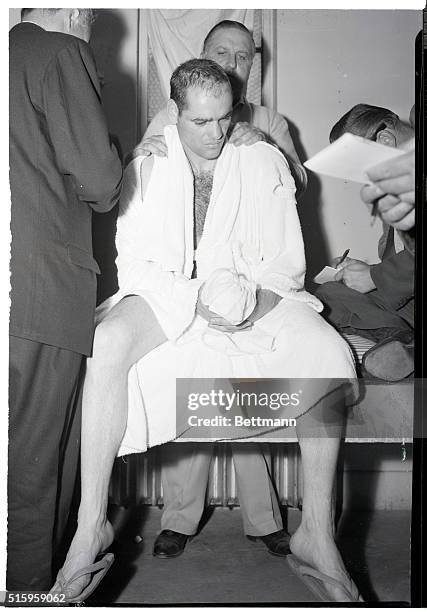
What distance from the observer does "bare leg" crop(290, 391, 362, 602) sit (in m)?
1.46

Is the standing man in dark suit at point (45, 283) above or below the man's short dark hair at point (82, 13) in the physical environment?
below

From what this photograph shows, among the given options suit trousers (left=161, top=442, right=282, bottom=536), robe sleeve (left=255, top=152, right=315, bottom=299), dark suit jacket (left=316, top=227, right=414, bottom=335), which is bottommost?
suit trousers (left=161, top=442, right=282, bottom=536)

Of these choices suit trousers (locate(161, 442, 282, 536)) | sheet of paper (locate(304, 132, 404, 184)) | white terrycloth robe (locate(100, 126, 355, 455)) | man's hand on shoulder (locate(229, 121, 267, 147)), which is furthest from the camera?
suit trousers (locate(161, 442, 282, 536))

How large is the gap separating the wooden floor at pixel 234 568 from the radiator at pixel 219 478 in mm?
72

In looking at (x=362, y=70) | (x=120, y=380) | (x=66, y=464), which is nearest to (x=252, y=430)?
(x=120, y=380)

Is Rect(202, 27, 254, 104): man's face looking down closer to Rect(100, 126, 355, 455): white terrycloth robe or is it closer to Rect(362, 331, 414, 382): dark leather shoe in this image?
Rect(100, 126, 355, 455): white terrycloth robe

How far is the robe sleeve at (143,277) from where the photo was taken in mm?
1482

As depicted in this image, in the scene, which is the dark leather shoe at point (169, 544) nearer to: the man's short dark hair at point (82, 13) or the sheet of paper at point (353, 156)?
the sheet of paper at point (353, 156)

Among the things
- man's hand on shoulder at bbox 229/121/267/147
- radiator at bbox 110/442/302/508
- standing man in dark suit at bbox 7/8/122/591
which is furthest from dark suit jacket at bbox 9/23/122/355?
radiator at bbox 110/442/302/508

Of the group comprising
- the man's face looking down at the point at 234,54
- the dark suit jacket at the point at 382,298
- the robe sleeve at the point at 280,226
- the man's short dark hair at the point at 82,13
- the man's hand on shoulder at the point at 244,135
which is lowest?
the dark suit jacket at the point at 382,298

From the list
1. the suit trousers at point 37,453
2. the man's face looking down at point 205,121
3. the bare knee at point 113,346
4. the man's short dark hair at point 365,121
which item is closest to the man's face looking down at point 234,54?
the man's face looking down at point 205,121

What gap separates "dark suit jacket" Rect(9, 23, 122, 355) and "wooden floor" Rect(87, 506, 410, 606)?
539mm

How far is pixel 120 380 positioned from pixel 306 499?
0.50 m

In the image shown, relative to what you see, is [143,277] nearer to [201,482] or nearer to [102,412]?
[102,412]
